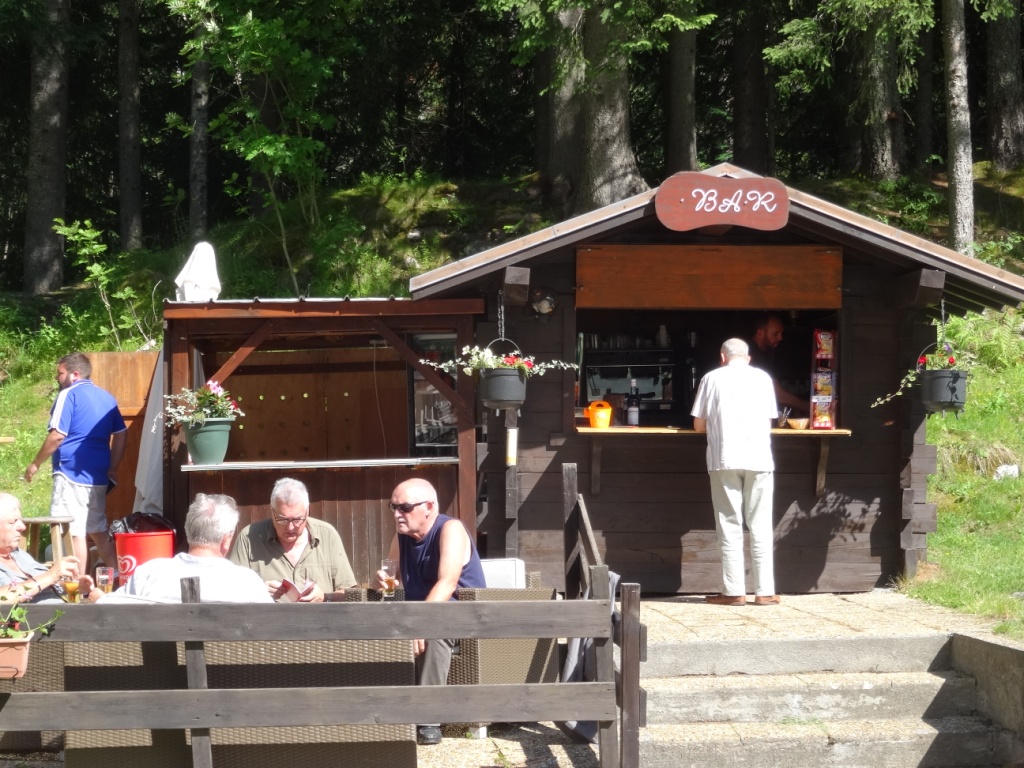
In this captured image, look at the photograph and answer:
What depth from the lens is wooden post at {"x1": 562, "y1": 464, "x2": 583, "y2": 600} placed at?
7.00 m

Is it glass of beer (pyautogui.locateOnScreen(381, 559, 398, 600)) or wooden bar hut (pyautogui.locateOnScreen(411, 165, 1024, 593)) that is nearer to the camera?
glass of beer (pyautogui.locateOnScreen(381, 559, 398, 600))

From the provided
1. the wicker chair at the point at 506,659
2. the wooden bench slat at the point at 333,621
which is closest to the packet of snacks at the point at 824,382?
the wicker chair at the point at 506,659

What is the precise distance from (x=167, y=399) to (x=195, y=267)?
1.00 meters

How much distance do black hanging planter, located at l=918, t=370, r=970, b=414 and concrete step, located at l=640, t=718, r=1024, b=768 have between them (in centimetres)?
232

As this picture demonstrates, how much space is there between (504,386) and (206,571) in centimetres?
297

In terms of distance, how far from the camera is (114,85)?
20578 mm

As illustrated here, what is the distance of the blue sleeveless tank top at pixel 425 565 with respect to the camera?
5.78 m

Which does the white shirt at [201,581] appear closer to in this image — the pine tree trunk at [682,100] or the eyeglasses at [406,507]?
the eyeglasses at [406,507]

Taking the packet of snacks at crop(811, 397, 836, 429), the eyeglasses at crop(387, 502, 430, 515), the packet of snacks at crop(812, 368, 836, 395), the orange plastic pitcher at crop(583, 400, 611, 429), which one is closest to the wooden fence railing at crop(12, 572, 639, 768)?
the eyeglasses at crop(387, 502, 430, 515)

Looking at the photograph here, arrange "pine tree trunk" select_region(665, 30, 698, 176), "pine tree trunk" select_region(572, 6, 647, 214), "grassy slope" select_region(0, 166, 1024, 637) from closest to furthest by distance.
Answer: "grassy slope" select_region(0, 166, 1024, 637), "pine tree trunk" select_region(572, 6, 647, 214), "pine tree trunk" select_region(665, 30, 698, 176)

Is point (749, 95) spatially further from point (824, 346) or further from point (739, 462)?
point (739, 462)

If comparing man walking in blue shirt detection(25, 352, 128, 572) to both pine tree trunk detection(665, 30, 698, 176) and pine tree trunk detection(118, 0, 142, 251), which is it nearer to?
pine tree trunk detection(665, 30, 698, 176)

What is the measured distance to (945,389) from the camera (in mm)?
7758

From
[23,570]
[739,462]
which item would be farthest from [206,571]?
[739,462]
